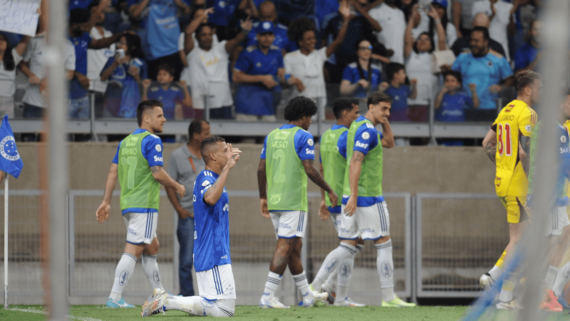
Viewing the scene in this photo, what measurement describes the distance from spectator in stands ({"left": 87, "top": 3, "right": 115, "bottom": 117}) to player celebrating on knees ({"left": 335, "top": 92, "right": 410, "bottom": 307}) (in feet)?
15.1

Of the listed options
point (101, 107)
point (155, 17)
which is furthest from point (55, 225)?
point (155, 17)

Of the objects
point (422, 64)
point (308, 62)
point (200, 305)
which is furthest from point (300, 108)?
point (422, 64)

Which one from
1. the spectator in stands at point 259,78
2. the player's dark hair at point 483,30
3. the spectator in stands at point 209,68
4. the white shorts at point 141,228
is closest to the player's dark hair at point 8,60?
the spectator in stands at point 209,68

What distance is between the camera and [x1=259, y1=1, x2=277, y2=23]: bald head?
12.3 metres

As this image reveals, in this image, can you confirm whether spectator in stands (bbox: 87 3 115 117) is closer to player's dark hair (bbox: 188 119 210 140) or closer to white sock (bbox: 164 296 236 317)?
player's dark hair (bbox: 188 119 210 140)

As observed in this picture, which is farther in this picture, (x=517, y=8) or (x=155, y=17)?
(x=517, y=8)

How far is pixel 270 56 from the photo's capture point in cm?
1179

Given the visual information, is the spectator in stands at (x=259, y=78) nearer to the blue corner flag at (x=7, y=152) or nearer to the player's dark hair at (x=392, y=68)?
the player's dark hair at (x=392, y=68)

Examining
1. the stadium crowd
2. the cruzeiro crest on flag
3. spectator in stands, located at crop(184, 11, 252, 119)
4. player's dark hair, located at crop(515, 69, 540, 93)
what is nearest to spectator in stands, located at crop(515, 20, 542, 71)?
the stadium crowd

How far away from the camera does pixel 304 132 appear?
756 centimetres

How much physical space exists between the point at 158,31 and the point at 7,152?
4.89 metres

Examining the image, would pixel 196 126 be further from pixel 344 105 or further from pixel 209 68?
pixel 209 68

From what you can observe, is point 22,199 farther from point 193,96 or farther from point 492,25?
point 492,25

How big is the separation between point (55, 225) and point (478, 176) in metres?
10.7
